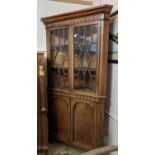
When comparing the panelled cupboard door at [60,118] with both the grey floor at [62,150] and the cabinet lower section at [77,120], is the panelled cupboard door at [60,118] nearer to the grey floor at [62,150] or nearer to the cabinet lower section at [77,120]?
the cabinet lower section at [77,120]

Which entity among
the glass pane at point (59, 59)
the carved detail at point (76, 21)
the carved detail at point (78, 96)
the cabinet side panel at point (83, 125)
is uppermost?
the carved detail at point (76, 21)

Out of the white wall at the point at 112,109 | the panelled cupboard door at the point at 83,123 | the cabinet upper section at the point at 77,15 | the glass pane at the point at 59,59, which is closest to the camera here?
the cabinet upper section at the point at 77,15

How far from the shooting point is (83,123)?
211 centimetres

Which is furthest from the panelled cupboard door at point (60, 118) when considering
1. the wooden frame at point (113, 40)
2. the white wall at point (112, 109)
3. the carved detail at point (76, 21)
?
the carved detail at point (76, 21)

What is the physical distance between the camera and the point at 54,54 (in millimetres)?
2385

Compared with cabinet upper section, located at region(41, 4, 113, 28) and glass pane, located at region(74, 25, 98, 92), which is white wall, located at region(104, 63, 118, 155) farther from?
cabinet upper section, located at region(41, 4, 113, 28)

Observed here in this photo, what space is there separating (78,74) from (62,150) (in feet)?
3.34

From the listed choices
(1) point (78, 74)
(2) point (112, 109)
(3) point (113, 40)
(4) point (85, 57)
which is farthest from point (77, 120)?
(3) point (113, 40)

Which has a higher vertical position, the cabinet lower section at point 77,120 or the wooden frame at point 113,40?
the wooden frame at point 113,40

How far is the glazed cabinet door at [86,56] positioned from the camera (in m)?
1.96

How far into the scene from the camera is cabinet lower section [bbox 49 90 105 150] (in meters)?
1.98
